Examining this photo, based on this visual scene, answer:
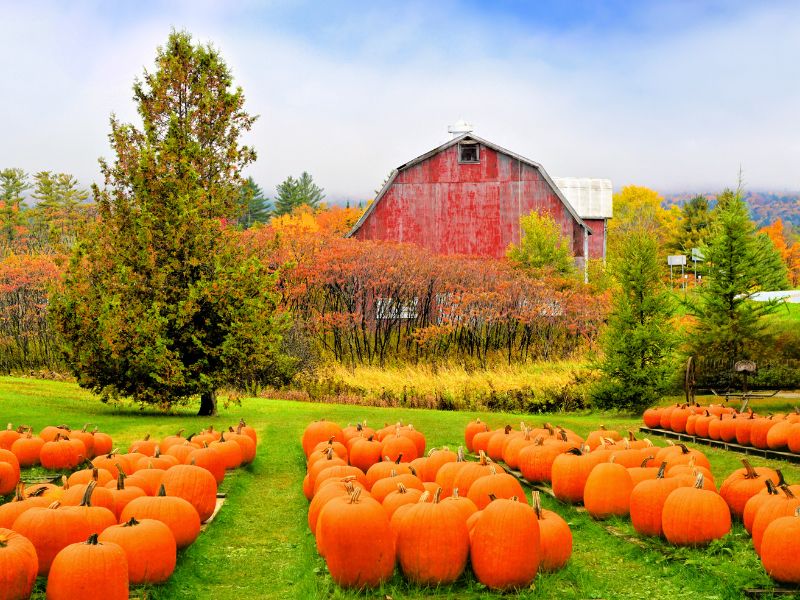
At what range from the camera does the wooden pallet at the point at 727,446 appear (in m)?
10.5

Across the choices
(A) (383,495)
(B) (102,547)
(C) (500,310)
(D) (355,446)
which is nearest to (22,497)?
(B) (102,547)

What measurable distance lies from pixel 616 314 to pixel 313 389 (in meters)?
7.32

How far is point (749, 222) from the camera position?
18.8 m

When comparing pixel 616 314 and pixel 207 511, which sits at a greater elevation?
pixel 616 314

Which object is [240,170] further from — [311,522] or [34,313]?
[34,313]

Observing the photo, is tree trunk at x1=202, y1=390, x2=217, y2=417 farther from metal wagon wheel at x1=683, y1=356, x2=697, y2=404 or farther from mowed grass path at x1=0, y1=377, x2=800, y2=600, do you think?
metal wagon wheel at x1=683, y1=356, x2=697, y2=404

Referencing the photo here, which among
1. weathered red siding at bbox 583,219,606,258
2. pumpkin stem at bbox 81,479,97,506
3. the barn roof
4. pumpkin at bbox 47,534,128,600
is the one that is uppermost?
the barn roof

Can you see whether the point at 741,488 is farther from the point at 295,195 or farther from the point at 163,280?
the point at 295,195

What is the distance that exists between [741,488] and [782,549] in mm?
1662

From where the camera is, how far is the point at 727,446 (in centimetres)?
1151

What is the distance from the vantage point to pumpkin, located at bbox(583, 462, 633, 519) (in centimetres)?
789

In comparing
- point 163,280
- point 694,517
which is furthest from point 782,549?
point 163,280

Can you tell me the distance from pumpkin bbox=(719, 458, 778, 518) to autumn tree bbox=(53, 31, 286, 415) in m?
8.37

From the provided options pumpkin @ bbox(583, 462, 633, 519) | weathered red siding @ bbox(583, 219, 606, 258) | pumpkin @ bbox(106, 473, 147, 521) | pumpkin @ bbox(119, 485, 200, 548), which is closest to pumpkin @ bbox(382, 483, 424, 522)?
pumpkin @ bbox(119, 485, 200, 548)
